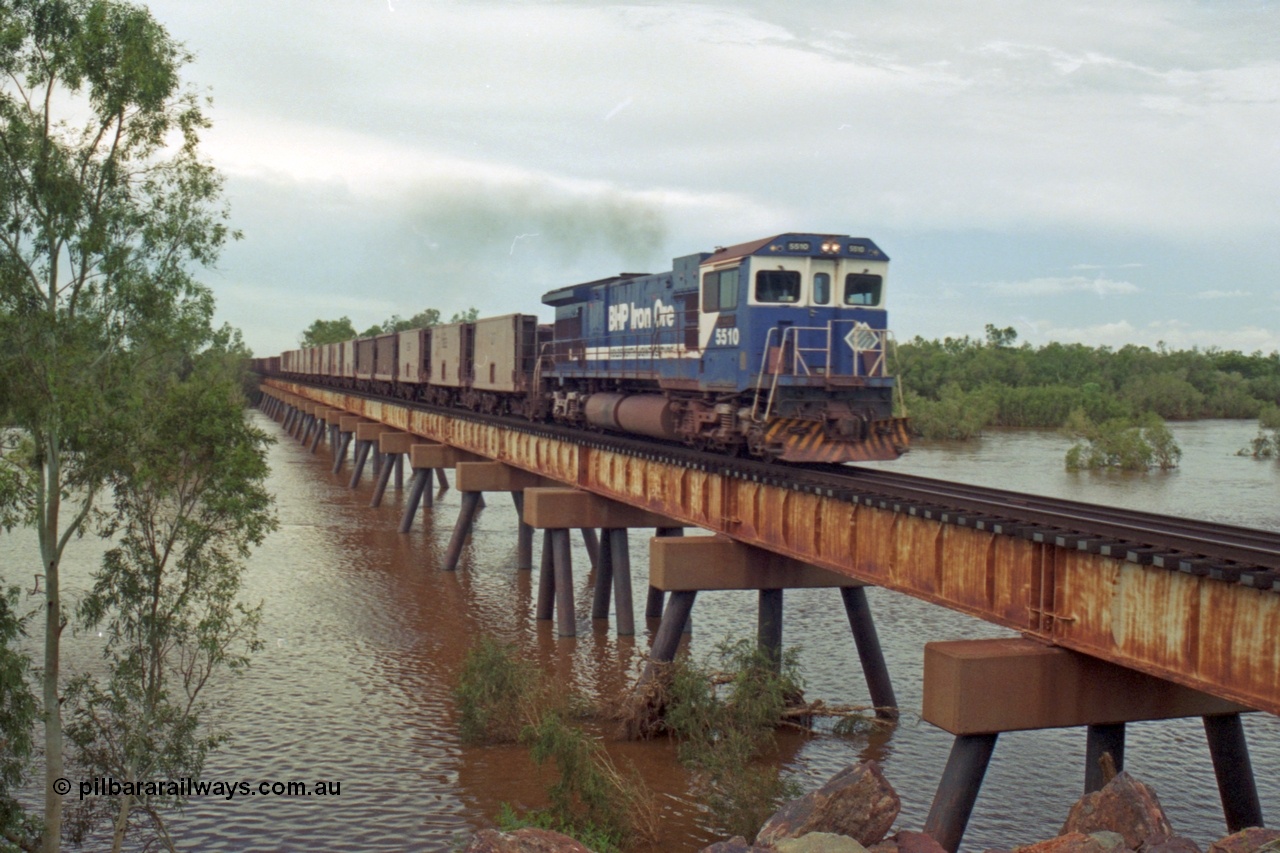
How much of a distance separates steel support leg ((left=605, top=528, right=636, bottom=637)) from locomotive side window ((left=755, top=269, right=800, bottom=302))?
7.48 m

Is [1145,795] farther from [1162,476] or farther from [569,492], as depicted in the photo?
[1162,476]

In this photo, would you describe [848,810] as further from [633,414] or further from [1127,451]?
[1127,451]

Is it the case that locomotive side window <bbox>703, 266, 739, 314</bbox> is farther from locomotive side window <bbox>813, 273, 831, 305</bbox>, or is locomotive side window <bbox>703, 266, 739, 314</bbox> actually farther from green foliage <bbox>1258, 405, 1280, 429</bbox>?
green foliage <bbox>1258, 405, 1280, 429</bbox>

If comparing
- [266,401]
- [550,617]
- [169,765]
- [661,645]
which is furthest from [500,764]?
[266,401]

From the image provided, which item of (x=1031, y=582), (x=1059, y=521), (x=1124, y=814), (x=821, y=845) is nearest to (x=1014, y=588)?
(x=1031, y=582)

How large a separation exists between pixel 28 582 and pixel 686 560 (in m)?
21.8

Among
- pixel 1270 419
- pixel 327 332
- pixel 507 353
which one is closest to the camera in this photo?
pixel 507 353

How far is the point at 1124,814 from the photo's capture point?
1055cm

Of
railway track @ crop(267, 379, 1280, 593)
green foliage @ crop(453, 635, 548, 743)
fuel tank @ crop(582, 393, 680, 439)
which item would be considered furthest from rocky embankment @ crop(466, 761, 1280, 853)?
fuel tank @ crop(582, 393, 680, 439)

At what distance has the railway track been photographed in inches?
373

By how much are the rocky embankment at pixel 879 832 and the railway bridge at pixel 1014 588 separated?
0.69 m

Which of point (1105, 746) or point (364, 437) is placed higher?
point (364, 437)

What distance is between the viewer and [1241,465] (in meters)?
62.0

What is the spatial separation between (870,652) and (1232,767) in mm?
7123
